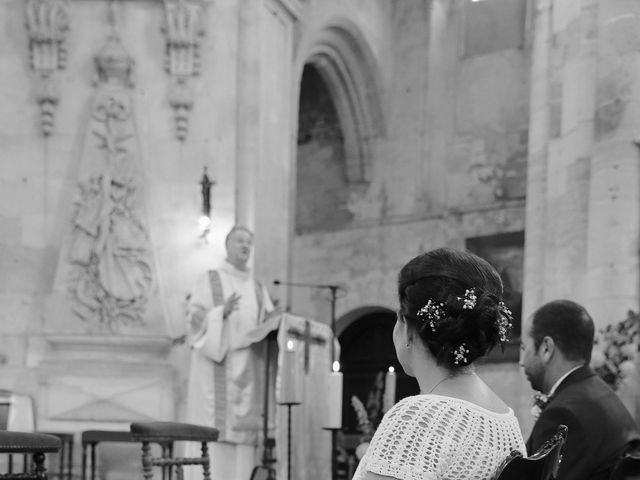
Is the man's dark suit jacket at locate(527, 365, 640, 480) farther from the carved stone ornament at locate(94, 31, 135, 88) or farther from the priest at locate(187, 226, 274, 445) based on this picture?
the carved stone ornament at locate(94, 31, 135, 88)

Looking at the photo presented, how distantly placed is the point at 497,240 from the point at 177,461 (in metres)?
9.62

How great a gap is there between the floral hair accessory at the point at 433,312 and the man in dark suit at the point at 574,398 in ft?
5.14

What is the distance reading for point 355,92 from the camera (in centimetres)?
1512

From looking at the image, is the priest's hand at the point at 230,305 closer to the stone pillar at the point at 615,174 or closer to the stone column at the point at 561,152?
the stone column at the point at 561,152

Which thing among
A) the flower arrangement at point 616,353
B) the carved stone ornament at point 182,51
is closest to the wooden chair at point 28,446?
the flower arrangement at point 616,353

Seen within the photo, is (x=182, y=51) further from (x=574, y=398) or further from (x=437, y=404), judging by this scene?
(x=437, y=404)

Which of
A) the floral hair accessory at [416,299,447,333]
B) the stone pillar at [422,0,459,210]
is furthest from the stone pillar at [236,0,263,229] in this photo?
the floral hair accessory at [416,299,447,333]

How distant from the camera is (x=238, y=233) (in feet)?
28.9

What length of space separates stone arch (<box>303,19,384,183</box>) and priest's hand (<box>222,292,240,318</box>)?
6.30 m

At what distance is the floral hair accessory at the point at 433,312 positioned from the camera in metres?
2.21

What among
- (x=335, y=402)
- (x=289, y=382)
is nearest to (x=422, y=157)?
(x=289, y=382)

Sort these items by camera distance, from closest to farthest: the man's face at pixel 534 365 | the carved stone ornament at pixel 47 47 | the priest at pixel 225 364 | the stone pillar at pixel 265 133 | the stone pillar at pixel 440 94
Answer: the man's face at pixel 534 365, the priest at pixel 225 364, the carved stone ornament at pixel 47 47, the stone pillar at pixel 265 133, the stone pillar at pixel 440 94

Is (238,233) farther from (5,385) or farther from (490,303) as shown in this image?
(490,303)

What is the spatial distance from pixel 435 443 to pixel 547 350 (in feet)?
7.13
